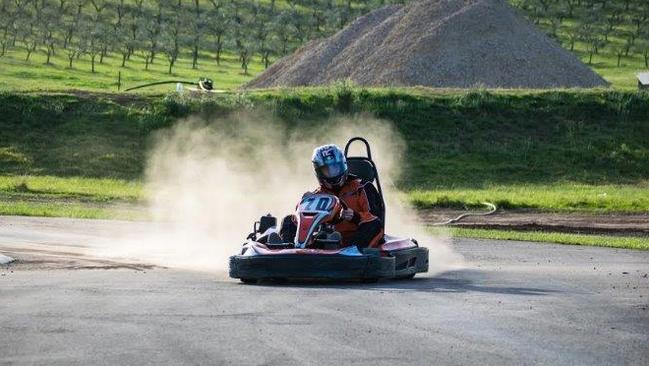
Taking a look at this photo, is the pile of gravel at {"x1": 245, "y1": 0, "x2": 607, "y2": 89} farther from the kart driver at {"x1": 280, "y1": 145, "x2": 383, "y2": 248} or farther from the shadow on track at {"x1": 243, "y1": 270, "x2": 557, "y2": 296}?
the shadow on track at {"x1": 243, "y1": 270, "x2": 557, "y2": 296}

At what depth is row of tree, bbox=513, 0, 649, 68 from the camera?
134m

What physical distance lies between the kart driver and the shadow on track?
730 millimetres

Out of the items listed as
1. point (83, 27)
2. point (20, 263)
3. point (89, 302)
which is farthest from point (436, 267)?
point (83, 27)

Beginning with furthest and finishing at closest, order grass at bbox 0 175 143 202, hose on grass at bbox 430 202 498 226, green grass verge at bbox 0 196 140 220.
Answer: grass at bbox 0 175 143 202 → hose on grass at bbox 430 202 498 226 → green grass verge at bbox 0 196 140 220

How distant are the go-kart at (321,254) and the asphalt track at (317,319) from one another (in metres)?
0.27

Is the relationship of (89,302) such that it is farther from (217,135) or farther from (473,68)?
(473,68)

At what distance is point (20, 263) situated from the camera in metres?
21.6

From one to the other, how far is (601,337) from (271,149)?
139ft

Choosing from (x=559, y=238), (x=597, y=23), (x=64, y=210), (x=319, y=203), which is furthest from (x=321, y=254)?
(x=597, y=23)

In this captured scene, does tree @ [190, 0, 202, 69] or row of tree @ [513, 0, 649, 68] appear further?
row of tree @ [513, 0, 649, 68]

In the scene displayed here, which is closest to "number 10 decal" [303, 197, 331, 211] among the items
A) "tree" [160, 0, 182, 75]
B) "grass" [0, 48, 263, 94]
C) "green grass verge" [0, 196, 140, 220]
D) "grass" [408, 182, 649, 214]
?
"green grass verge" [0, 196, 140, 220]

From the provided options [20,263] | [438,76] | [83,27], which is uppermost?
[83,27]

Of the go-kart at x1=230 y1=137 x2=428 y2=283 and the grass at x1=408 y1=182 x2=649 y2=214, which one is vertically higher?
the grass at x1=408 y1=182 x2=649 y2=214

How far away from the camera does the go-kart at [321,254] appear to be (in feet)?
60.5
